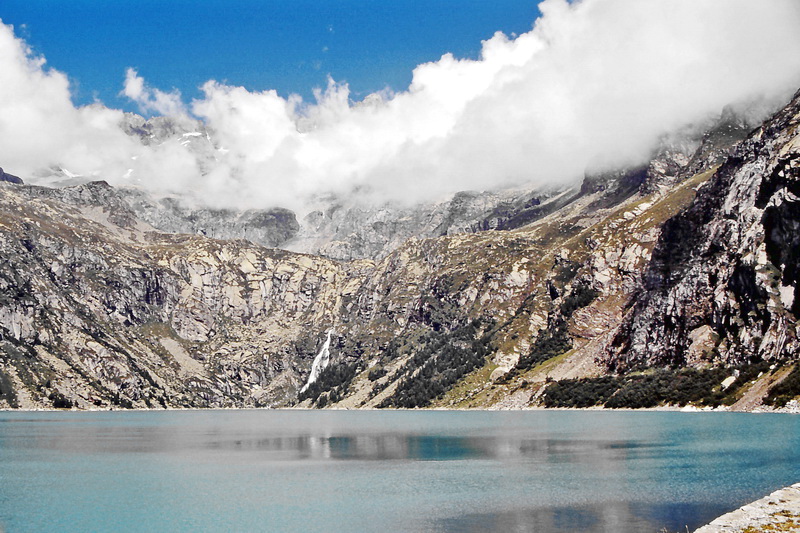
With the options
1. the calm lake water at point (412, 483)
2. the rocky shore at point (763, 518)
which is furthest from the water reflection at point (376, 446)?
Answer: the rocky shore at point (763, 518)

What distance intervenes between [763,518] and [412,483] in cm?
4242

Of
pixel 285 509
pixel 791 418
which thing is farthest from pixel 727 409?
pixel 285 509

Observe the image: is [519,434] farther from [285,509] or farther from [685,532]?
[685,532]

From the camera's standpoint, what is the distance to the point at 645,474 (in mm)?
80625

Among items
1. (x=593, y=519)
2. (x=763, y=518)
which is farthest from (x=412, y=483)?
(x=763, y=518)

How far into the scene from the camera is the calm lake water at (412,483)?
6081 cm

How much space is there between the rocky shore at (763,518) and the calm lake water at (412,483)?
157 inches

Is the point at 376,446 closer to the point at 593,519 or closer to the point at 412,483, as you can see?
the point at 412,483

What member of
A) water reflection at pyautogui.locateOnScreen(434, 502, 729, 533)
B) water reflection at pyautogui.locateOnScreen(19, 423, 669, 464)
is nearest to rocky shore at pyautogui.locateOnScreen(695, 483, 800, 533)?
water reflection at pyautogui.locateOnScreen(434, 502, 729, 533)

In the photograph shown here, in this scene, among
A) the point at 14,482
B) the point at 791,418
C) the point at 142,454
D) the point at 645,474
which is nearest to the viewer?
the point at 645,474

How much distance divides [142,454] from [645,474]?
83.4 m

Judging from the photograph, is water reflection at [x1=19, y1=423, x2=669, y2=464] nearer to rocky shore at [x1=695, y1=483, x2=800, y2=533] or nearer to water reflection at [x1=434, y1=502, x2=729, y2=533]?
water reflection at [x1=434, y1=502, x2=729, y2=533]

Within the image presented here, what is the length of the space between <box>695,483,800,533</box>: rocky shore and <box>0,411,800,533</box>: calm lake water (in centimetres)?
398

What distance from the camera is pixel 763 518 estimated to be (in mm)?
47312
